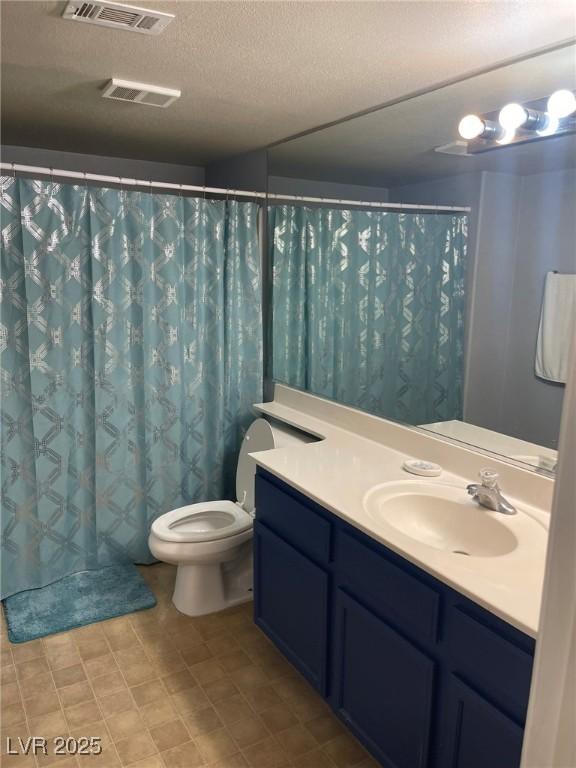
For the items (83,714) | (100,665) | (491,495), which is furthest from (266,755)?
(491,495)

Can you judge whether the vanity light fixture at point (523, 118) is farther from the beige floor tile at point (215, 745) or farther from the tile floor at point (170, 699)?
the beige floor tile at point (215, 745)

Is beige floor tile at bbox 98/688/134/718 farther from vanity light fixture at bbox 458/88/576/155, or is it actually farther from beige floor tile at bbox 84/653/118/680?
vanity light fixture at bbox 458/88/576/155

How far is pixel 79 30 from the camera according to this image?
158cm

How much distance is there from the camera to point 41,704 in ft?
6.76

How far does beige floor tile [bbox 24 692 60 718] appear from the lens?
2023 mm

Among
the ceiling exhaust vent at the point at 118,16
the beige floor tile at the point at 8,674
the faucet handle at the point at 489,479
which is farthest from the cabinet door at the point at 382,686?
the ceiling exhaust vent at the point at 118,16

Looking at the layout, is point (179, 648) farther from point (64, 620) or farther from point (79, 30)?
point (79, 30)

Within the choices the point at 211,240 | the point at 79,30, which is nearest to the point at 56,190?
the point at 211,240

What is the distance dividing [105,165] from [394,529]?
281 centimetres

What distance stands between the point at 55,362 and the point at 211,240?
0.95 metres

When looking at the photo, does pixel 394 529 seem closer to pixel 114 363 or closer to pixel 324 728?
pixel 324 728

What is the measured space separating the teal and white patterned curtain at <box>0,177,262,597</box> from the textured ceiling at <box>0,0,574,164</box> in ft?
1.49

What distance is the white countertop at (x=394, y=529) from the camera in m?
1.30

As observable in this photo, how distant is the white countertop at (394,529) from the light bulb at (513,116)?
106 cm
